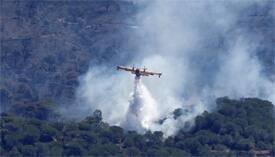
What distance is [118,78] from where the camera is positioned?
191 meters

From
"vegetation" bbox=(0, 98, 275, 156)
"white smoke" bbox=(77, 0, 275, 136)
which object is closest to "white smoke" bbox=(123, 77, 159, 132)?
"white smoke" bbox=(77, 0, 275, 136)

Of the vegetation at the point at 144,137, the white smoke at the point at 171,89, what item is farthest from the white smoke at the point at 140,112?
the vegetation at the point at 144,137

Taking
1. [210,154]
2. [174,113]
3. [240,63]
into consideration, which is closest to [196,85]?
[240,63]

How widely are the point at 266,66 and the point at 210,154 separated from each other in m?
35.9

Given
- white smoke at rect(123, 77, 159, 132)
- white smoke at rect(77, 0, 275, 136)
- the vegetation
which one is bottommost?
the vegetation

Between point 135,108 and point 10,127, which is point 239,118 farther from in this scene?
point 10,127

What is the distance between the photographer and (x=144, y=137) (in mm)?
166250

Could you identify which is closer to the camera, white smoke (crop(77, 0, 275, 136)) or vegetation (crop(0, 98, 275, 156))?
vegetation (crop(0, 98, 275, 156))

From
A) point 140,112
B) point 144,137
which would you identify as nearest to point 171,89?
point 140,112

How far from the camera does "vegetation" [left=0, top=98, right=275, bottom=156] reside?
16300 centimetres

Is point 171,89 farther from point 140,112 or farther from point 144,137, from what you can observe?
point 144,137

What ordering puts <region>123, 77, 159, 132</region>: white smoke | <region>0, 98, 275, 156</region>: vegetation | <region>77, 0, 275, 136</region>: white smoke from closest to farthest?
<region>0, 98, 275, 156</region>: vegetation, <region>123, 77, 159, 132</region>: white smoke, <region>77, 0, 275, 136</region>: white smoke

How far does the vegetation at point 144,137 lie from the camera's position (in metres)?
163

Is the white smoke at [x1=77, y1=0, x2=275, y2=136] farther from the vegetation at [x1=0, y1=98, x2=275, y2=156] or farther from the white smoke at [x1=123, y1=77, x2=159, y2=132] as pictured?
the vegetation at [x1=0, y1=98, x2=275, y2=156]
